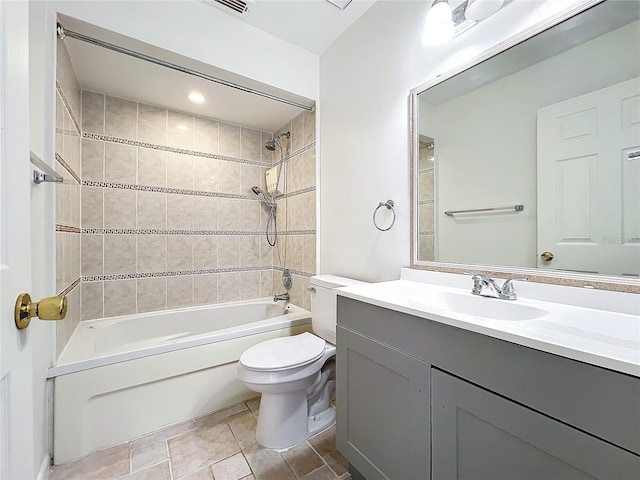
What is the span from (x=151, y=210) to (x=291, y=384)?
1.80m

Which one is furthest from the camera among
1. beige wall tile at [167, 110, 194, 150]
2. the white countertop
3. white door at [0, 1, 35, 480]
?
beige wall tile at [167, 110, 194, 150]

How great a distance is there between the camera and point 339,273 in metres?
2.02

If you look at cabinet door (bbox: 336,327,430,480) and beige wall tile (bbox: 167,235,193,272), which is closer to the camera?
cabinet door (bbox: 336,327,430,480)

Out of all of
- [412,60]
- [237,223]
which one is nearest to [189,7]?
[412,60]

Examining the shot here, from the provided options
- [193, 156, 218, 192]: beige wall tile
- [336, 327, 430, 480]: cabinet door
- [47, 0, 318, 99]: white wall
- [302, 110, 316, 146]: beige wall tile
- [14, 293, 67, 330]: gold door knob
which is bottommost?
[336, 327, 430, 480]: cabinet door

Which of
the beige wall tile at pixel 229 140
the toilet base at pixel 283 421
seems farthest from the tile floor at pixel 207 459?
the beige wall tile at pixel 229 140

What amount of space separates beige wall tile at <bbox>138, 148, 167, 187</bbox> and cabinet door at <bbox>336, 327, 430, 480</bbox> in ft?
6.58

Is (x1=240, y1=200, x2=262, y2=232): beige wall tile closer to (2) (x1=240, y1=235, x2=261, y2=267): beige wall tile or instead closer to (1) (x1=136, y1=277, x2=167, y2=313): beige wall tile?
(2) (x1=240, y1=235, x2=261, y2=267): beige wall tile

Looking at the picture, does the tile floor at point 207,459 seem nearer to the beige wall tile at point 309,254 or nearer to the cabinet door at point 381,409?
the cabinet door at point 381,409

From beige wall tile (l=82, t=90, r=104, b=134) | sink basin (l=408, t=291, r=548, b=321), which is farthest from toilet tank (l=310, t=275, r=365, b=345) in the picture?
beige wall tile (l=82, t=90, r=104, b=134)

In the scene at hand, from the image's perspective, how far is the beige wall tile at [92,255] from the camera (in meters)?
2.04

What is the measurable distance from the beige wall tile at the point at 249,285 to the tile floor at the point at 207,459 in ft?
4.09

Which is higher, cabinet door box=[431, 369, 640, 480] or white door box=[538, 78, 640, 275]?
white door box=[538, 78, 640, 275]

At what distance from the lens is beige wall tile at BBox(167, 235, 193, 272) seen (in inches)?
93.3
